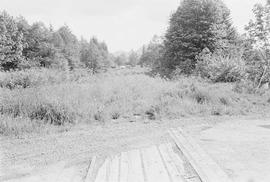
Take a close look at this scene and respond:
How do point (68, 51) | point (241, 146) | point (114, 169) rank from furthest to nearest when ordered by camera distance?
point (68, 51), point (241, 146), point (114, 169)

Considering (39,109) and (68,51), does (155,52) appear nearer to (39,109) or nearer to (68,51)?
(68,51)

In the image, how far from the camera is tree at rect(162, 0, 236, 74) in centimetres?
1941

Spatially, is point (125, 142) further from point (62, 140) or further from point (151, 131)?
point (62, 140)

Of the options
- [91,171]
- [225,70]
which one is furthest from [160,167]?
[225,70]

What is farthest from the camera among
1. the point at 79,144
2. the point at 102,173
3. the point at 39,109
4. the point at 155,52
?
the point at 155,52

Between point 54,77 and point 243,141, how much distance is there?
9208 mm

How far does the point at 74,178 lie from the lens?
10.4ft

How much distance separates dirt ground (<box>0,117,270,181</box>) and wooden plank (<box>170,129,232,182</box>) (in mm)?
153

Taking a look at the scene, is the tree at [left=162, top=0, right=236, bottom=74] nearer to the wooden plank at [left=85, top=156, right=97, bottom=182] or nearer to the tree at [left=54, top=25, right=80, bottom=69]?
the wooden plank at [left=85, top=156, right=97, bottom=182]

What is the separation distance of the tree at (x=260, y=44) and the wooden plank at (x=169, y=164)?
8381 mm

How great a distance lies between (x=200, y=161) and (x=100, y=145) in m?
1.85

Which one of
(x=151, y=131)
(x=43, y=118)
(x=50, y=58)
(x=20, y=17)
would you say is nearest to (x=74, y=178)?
(x=151, y=131)

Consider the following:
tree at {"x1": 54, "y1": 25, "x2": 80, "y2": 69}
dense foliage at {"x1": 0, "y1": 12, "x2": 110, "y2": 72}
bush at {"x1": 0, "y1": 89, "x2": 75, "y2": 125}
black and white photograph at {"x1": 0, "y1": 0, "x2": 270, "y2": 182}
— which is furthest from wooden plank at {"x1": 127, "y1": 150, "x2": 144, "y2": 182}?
tree at {"x1": 54, "y1": 25, "x2": 80, "y2": 69}

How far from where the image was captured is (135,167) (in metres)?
3.48
